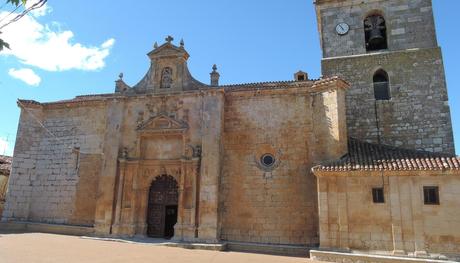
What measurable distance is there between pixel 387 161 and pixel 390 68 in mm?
5533

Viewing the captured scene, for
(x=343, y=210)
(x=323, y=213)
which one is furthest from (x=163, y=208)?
(x=343, y=210)

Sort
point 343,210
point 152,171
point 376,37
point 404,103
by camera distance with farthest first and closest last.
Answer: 1. point 376,37
2. point 152,171
3. point 404,103
4. point 343,210

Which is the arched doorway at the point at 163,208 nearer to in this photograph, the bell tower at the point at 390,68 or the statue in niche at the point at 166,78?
the statue in niche at the point at 166,78

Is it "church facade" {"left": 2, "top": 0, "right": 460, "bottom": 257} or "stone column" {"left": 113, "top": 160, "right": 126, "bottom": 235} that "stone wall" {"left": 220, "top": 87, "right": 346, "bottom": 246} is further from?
"stone column" {"left": 113, "top": 160, "right": 126, "bottom": 235}

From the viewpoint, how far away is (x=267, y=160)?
1338 centimetres

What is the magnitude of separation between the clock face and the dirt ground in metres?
10.5

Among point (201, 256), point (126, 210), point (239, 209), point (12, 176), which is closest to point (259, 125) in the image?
point (239, 209)

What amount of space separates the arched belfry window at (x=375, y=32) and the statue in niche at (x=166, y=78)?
9144mm

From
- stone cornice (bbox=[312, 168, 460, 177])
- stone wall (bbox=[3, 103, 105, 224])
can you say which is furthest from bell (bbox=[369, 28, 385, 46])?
stone wall (bbox=[3, 103, 105, 224])

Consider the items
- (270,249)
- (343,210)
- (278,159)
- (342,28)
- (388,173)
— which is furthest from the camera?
(342,28)

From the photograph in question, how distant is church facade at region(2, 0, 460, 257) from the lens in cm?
1074

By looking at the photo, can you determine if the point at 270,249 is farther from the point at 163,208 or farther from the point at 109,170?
the point at 109,170

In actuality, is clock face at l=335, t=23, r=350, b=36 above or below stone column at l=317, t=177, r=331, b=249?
above

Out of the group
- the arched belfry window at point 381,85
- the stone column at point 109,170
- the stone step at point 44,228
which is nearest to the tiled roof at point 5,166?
the stone step at point 44,228
